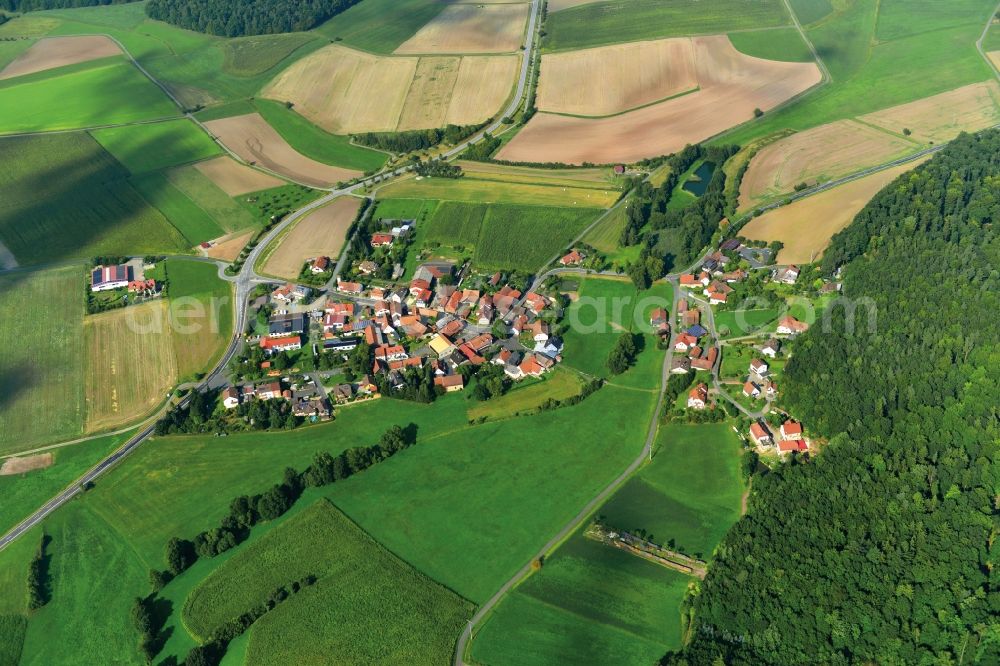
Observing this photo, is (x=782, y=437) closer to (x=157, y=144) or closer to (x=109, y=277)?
(x=109, y=277)

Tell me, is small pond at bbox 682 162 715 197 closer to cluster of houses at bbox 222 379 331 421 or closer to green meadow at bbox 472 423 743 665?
green meadow at bbox 472 423 743 665

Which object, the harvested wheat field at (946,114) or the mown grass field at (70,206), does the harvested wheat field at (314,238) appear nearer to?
the mown grass field at (70,206)

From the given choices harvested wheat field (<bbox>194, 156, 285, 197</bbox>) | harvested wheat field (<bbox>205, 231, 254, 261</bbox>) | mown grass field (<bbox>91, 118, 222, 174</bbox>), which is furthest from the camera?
mown grass field (<bbox>91, 118, 222, 174</bbox>)

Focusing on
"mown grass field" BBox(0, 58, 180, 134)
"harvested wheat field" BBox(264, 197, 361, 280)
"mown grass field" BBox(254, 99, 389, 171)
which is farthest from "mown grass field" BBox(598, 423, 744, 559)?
"mown grass field" BBox(0, 58, 180, 134)

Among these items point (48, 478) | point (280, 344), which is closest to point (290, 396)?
point (280, 344)

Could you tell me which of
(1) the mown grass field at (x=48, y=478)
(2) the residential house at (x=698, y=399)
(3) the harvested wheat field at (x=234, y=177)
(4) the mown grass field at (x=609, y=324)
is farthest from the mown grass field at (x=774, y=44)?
(1) the mown grass field at (x=48, y=478)

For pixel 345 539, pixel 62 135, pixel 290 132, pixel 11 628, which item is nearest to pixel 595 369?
pixel 345 539
